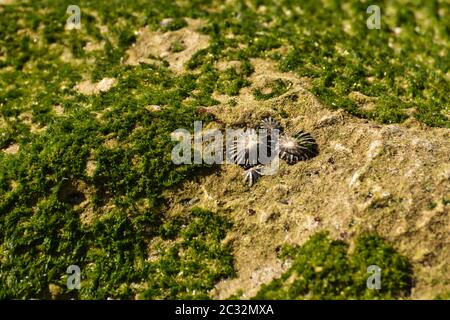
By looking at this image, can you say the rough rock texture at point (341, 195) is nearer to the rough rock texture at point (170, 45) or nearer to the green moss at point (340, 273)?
the green moss at point (340, 273)

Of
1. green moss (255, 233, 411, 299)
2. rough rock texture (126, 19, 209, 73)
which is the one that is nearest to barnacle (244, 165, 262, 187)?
green moss (255, 233, 411, 299)

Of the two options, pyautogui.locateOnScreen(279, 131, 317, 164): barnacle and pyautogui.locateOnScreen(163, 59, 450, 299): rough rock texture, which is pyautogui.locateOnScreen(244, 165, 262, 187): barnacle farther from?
pyautogui.locateOnScreen(279, 131, 317, 164): barnacle

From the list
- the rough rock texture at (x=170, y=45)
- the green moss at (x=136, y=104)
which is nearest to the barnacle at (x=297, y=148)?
the green moss at (x=136, y=104)

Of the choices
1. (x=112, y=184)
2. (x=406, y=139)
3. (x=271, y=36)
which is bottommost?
(x=112, y=184)

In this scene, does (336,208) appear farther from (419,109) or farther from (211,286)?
(419,109)

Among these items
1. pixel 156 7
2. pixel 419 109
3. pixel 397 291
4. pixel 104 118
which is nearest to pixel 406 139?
pixel 419 109

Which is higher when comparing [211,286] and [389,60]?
[389,60]

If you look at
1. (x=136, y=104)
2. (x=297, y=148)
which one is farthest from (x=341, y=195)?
(x=136, y=104)
